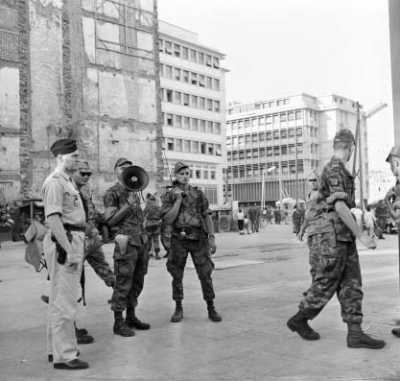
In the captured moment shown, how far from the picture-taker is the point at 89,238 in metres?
6.07

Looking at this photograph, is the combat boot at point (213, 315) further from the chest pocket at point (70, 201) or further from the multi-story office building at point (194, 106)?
the multi-story office building at point (194, 106)

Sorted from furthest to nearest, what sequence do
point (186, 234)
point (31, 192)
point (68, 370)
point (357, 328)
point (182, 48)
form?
point (182, 48)
point (31, 192)
point (186, 234)
point (357, 328)
point (68, 370)

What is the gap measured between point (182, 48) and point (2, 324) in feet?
206

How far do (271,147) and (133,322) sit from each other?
76.3 metres

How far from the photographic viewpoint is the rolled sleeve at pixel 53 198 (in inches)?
181

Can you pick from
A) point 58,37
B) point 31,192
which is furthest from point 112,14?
point 31,192

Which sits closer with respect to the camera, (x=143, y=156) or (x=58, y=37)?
(x=58, y=37)

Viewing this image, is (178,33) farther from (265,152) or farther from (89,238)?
(89,238)

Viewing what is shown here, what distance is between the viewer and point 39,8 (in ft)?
99.9

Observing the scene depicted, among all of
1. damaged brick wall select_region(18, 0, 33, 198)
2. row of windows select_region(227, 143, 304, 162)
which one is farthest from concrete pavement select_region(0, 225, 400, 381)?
row of windows select_region(227, 143, 304, 162)

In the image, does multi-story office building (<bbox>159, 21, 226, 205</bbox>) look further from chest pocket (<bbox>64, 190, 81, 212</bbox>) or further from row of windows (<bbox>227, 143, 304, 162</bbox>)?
chest pocket (<bbox>64, 190, 81, 212</bbox>)

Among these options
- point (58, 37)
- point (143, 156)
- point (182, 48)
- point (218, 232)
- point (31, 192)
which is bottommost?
point (218, 232)

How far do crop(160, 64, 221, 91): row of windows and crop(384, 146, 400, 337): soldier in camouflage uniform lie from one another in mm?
59630

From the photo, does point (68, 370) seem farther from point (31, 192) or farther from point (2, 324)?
point (31, 192)
